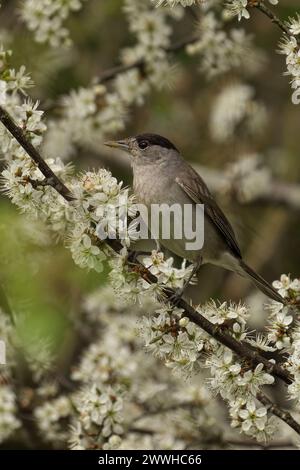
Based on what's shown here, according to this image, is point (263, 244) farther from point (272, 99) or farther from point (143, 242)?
point (272, 99)

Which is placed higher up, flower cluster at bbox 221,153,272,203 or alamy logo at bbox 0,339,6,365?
flower cluster at bbox 221,153,272,203

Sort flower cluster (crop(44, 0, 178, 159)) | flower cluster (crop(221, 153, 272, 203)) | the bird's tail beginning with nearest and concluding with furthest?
the bird's tail, flower cluster (crop(44, 0, 178, 159)), flower cluster (crop(221, 153, 272, 203))

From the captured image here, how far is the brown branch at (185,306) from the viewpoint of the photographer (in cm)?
327

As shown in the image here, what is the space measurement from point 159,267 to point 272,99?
220 inches

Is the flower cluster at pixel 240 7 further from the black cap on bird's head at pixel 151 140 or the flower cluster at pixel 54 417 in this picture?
the flower cluster at pixel 54 417

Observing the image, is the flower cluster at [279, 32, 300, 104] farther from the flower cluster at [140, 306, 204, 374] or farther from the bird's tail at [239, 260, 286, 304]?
the bird's tail at [239, 260, 286, 304]

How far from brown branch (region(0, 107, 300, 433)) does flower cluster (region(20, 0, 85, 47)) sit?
6.56 ft

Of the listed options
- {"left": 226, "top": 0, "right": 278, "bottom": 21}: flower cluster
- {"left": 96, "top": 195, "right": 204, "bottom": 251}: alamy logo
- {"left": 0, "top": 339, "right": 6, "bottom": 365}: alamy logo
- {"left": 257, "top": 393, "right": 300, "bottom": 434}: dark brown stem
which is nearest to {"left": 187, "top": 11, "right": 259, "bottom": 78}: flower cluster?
{"left": 96, "top": 195, "right": 204, "bottom": 251}: alamy logo

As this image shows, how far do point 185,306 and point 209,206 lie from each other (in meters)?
1.77

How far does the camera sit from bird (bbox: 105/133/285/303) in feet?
15.7

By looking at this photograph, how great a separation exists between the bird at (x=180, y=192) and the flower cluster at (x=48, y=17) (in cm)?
87

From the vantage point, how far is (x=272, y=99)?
28.4 feet

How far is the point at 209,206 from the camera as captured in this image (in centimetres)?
502

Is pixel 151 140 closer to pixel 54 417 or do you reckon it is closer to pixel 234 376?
pixel 54 417
